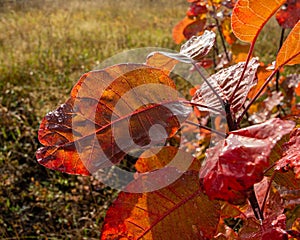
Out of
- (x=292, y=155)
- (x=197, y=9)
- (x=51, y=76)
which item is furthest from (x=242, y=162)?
(x=51, y=76)

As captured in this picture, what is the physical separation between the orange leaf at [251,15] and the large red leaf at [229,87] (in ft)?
0.17

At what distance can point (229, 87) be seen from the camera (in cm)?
58

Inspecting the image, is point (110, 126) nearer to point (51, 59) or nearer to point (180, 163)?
point (180, 163)

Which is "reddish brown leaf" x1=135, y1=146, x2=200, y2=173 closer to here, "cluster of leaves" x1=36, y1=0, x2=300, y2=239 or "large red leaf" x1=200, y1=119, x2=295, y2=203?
"cluster of leaves" x1=36, y1=0, x2=300, y2=239

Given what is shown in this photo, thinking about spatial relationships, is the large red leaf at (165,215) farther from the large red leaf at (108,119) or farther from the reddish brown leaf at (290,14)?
the reddish brown leaf at (290,14)

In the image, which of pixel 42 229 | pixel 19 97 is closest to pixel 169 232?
pixel 42 229

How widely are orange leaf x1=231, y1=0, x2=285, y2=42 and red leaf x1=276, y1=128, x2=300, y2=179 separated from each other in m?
0.13

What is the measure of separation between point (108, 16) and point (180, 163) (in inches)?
250

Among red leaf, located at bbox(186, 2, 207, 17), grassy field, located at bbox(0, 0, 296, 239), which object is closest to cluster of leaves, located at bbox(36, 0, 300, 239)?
red leaf, located at bbox(186, 2, 207, 17)

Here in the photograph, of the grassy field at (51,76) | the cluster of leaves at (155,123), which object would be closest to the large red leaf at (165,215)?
the cluster of leaves at (155,123)

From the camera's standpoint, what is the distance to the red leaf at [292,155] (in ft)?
1.65

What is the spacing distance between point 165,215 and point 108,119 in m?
0.15

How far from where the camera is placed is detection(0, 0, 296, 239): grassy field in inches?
83.0

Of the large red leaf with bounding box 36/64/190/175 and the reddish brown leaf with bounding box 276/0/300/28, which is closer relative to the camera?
the large red leaf with bounding box 36/64/190/175
